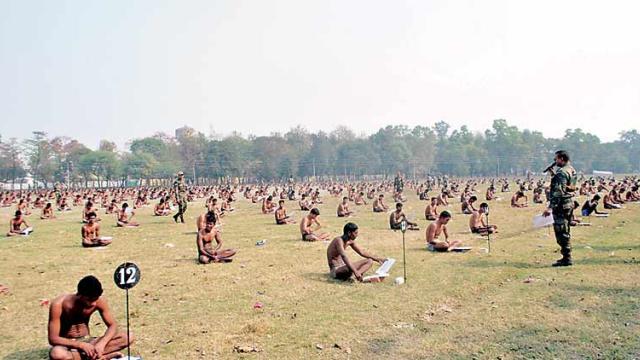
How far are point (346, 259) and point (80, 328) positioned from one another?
244 inches

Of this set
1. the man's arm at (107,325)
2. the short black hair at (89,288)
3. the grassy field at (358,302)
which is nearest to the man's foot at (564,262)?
the grassy field at (358,302)

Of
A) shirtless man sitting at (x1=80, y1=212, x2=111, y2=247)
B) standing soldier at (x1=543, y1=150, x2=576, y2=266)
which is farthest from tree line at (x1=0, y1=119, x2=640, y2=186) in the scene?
standing soldier at (x1=543, y1=150, x2=576, y2=266)

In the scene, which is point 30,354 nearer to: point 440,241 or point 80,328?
point 80,328

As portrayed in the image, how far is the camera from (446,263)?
14.8 meters

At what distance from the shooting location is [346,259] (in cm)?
1222

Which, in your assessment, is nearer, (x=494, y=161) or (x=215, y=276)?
(x=215, y=276)

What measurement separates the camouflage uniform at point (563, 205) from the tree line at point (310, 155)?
105347 mm

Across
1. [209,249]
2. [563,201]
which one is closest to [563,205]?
[563,201]

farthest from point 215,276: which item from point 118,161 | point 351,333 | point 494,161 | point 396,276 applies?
point 494,161

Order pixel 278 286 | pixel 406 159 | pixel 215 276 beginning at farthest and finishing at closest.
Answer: pixel 406 159, pixel 215 276, pixel 278 286

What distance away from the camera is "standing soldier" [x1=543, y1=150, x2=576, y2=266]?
13.6 meters

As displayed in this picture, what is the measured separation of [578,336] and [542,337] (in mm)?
575

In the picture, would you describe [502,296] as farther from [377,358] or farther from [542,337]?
[377,358]

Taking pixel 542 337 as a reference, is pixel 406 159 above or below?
above
